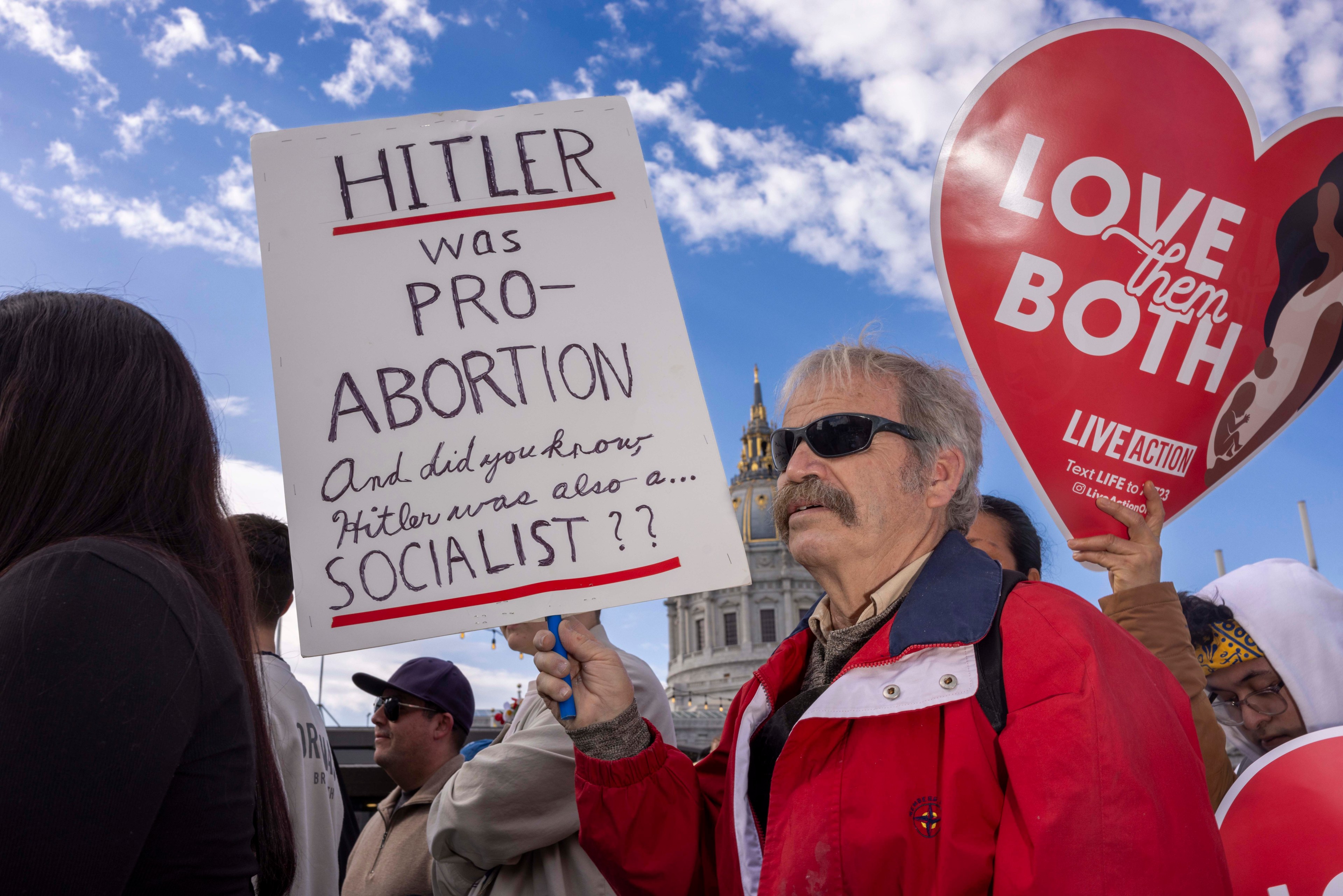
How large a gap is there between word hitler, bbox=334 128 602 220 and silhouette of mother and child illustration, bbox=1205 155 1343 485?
1.99 meters

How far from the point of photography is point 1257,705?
2699 mm

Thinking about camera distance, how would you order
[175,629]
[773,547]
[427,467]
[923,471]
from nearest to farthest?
1. [175,629]
2. [427,467]
3. [923,471]
4. [773,547]

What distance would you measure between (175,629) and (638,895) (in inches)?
48.1

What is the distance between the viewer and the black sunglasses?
2.20 m

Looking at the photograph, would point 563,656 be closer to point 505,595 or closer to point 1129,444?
point 505,595

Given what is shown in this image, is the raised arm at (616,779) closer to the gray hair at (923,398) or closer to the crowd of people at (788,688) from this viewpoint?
the crowd of people at (788,688)

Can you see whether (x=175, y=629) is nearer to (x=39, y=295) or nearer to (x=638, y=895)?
(x=39, y=295)

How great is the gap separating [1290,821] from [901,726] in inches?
49.2

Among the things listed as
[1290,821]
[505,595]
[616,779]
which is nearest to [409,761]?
[616,779]

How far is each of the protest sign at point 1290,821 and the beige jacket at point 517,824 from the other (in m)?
1.46

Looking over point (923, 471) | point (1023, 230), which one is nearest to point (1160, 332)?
point (1023, 230)

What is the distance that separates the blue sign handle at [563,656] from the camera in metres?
2.06

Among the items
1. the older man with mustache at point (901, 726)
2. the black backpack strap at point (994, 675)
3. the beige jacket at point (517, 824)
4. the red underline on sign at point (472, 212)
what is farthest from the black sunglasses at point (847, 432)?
the beige jacket at point (517, 824)

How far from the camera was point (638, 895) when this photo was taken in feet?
7.00
